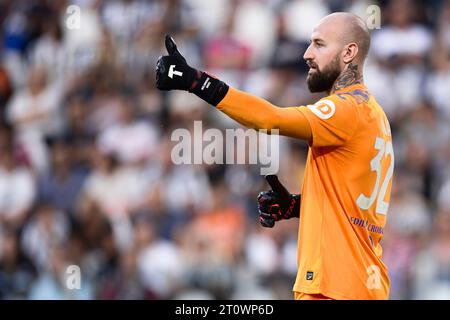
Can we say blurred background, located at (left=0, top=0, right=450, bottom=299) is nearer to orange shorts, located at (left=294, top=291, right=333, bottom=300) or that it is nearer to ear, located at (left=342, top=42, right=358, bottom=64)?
orange shorts, located at (left=294, top=291, right=333, bottom=300)

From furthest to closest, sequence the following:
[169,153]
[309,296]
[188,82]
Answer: [169,153]
[309,296]
[188,82]

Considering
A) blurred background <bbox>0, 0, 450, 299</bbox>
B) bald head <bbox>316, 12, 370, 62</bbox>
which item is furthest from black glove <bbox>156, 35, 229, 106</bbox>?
blurred background <bbox>0, 0, 450, 299</bbox>

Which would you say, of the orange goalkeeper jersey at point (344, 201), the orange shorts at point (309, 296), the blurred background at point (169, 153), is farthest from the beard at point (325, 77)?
the blurred background at point (169, 153)

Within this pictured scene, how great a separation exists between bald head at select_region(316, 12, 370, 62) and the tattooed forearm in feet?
0.24

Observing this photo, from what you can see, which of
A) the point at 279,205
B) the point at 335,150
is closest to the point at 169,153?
the point at 279,205

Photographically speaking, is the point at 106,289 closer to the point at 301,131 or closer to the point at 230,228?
the point at 230,228

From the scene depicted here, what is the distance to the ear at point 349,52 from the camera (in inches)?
179

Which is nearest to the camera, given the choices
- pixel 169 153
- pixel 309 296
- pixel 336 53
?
pixel 309 296

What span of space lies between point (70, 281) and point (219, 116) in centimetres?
239

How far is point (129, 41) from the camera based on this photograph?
400 inches

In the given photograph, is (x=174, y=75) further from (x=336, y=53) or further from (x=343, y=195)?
(x=343, y=195)

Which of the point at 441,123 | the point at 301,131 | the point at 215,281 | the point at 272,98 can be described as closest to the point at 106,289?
the point at 215,281

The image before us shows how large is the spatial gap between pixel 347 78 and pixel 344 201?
67cm

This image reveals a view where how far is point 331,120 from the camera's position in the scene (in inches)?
167
